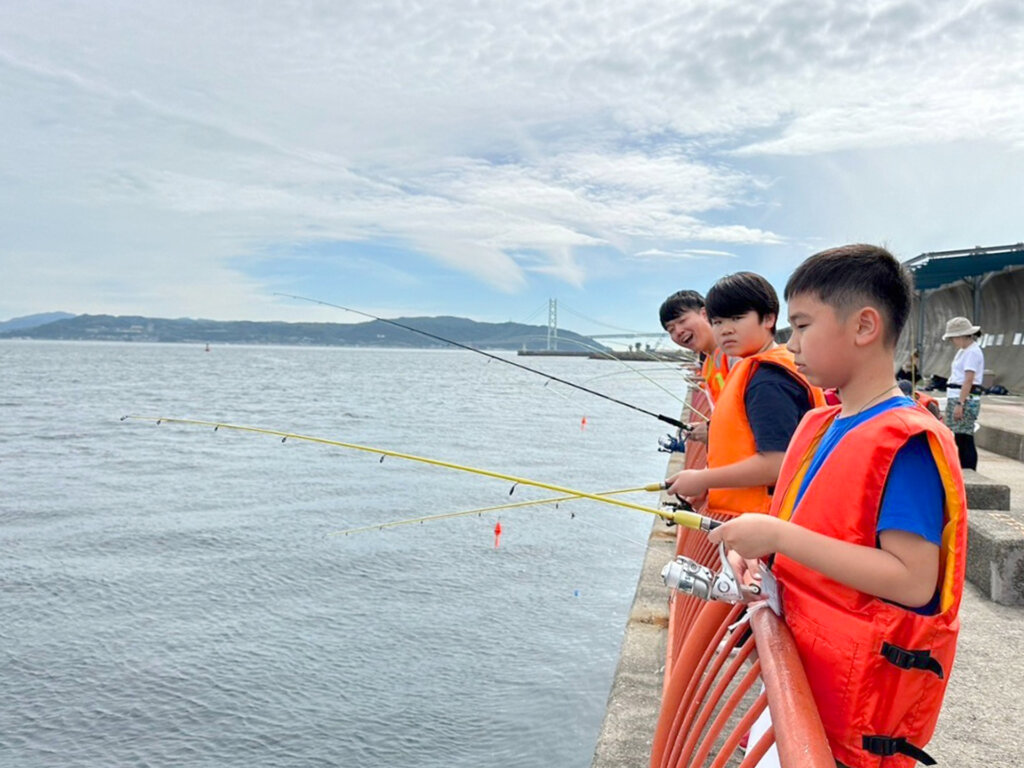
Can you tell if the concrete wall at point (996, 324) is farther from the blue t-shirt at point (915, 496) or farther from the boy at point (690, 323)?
the blue t-shirt at point (915, 496)

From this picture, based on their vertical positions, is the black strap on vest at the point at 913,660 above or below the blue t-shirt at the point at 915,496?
below

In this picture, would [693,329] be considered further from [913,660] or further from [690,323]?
[913,660]

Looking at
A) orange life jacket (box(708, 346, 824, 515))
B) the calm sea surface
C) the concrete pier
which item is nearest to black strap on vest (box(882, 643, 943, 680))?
orange life jacket (box(708, 346, 824, 515))

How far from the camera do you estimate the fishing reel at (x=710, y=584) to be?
190 centimetres

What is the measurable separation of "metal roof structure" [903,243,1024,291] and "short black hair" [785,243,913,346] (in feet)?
60.9

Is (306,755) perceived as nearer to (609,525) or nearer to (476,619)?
(476,619)

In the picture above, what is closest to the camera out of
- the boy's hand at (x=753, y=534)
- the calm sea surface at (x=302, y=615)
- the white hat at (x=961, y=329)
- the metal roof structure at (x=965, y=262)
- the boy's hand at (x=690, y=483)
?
the boy's hand at (x=753, y=534)

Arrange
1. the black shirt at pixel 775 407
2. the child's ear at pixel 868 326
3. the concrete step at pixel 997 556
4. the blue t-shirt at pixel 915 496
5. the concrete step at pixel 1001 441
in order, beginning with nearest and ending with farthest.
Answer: the blue t-shirt at pixel 915 496 < the child's ear at pixel 868 326 < the black shirt at pixel 775 407 < the concrete step at pixel 997 556 < the concrete step at pixel 1001 441

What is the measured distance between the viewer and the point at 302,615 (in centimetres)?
730

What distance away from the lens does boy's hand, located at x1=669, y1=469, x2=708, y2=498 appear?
2824 millimetres

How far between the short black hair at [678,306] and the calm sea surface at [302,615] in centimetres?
256

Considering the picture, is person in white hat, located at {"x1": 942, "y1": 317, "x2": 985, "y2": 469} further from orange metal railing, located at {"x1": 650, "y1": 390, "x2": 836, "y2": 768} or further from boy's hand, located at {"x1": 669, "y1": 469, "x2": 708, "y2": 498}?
orange metal railing, located at {"x1": 650, "y1": 390, "x2": 836, "y2": 768}

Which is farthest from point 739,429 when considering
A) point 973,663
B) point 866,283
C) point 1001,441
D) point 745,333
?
point 1001,441

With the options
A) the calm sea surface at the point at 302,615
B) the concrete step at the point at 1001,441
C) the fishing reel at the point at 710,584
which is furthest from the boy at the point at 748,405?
the concrete step at the point at 1001,441
